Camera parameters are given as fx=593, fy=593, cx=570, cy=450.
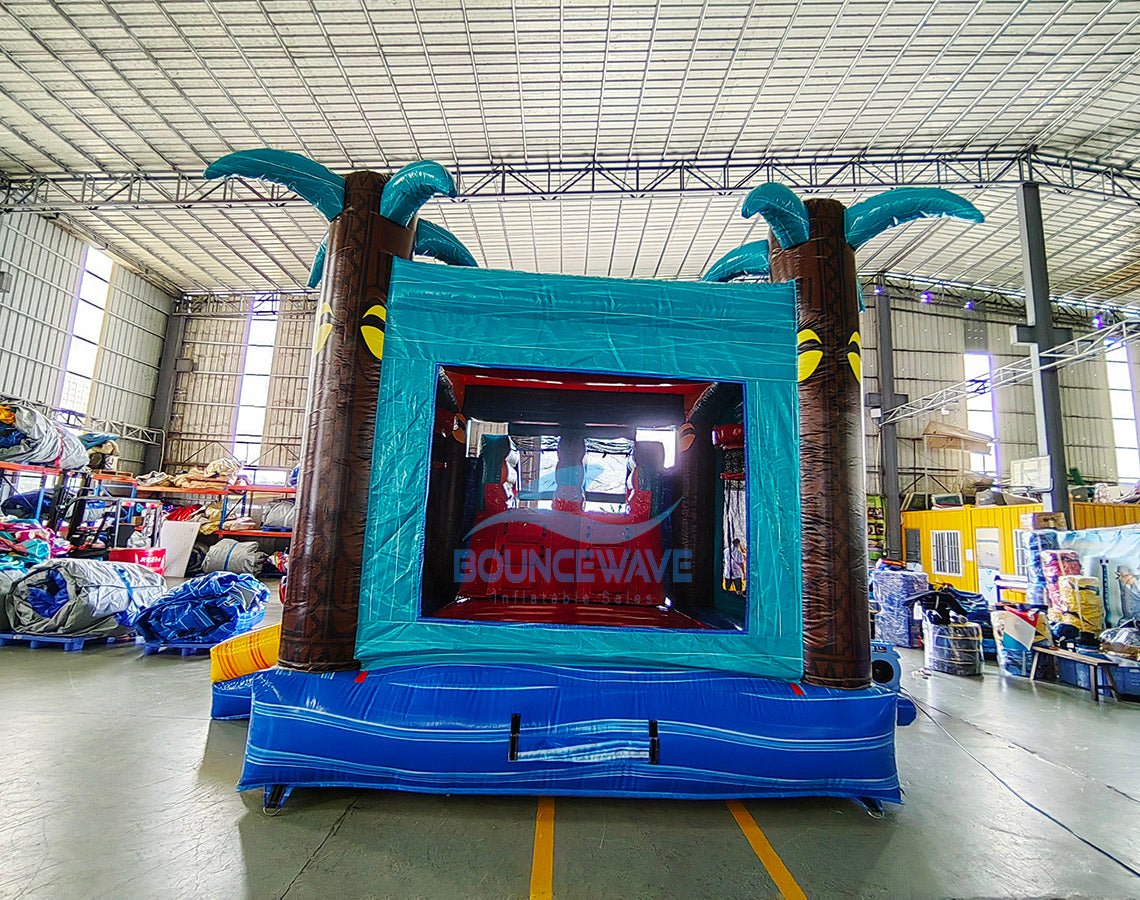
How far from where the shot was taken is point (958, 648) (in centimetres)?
664

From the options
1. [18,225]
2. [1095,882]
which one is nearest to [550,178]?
[1095,882]

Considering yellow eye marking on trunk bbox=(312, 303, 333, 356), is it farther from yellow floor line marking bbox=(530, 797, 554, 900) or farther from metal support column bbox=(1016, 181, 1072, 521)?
metal support column bbox=(1016, 181, 1072, 521)

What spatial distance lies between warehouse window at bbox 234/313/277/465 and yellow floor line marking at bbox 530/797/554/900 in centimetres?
1807

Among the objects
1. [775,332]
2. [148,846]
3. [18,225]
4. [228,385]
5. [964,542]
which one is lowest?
[148,846]

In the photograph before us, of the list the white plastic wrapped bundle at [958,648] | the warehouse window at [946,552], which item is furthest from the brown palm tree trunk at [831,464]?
the warehouse window at [946,552]

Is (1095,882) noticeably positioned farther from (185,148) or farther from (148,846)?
(185,148)

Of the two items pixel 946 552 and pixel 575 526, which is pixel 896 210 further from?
pixel 946 552

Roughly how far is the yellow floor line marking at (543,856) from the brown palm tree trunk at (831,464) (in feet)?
4.63

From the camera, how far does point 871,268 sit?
664 inches

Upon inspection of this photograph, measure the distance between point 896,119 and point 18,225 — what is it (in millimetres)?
18578

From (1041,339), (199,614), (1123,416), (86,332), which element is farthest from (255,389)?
(1123,416)

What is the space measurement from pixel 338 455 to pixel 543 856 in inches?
78.6

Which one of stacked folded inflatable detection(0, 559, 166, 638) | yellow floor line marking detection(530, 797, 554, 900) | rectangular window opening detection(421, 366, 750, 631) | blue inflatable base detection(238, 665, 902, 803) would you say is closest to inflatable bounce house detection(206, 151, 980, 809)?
blue inflatable base detection(238, 665, 902, 803)

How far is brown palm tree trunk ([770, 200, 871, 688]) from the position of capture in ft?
9.57
